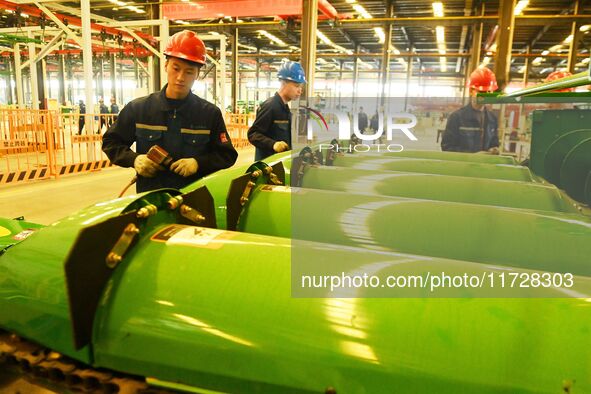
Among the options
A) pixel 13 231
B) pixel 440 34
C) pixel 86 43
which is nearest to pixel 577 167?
pixel 13 231

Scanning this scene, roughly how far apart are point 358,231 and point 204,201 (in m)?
0.63

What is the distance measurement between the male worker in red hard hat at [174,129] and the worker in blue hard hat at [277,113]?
4.74ft

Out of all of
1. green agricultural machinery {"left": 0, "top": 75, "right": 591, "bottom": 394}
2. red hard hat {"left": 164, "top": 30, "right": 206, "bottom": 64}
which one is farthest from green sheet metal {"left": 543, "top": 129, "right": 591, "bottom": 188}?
red hard hat {"left": 164, "top": 30, "right": 206, "bottom": 64}

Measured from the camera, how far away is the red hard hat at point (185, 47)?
2322mm

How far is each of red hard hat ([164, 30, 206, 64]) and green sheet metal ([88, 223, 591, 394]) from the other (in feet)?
4.47

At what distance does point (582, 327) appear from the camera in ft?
3.30

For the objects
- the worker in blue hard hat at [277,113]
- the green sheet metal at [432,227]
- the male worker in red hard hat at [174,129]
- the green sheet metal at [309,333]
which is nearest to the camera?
the green sheet metal at [309,333]

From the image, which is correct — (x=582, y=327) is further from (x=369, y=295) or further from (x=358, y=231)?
(x=358, y=231)

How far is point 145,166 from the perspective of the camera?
7.61 ft

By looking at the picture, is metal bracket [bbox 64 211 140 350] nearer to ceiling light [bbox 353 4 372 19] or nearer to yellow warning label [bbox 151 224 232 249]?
yellow warning label [bbox 151 224 232 249]

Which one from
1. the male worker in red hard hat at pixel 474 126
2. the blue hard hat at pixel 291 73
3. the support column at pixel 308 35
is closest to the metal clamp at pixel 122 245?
the blue hard hat at pixel 291 73

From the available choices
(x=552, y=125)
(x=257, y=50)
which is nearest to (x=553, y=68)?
(x=257, y=50)

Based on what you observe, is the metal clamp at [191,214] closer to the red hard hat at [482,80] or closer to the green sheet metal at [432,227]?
the green sheet metal at [432,227]

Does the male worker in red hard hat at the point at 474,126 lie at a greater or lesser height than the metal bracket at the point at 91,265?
greater
